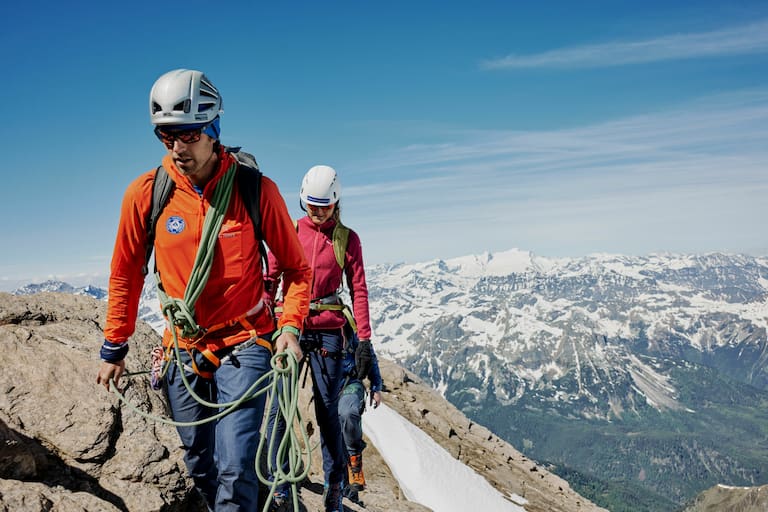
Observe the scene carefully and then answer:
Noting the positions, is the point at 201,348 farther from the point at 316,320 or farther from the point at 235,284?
the point at 316,320

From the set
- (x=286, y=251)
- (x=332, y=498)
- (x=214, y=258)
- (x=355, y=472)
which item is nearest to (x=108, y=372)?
(x=214, y=258)

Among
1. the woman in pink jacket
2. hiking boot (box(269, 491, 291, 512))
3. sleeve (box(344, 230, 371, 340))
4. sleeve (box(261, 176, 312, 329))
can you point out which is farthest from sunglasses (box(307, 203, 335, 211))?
hiking boot (box(269, 491, 291, 512))

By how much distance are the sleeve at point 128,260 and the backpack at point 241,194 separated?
2.2 inches

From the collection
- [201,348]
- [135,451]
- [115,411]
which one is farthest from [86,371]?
[201,348]

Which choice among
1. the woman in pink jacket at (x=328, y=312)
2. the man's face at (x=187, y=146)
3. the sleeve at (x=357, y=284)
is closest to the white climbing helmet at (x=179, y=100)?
the man's face at (x=187, y=146)

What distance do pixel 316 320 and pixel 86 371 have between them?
3.86m

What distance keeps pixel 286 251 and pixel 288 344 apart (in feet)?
3.32

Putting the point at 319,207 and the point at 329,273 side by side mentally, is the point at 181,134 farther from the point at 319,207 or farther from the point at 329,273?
the point at 329,273

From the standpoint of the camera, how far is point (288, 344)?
5.58m

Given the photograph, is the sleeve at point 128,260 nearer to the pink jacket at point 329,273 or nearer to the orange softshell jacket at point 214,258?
the orange softshell jacket at point 214,258

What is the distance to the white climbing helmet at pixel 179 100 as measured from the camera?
16.8ft

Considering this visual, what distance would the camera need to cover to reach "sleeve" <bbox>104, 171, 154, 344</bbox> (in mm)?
5414

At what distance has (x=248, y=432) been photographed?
5359mm

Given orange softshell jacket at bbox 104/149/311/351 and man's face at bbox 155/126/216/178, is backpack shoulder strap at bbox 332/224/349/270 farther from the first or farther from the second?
man's face at bbox 155/126/216/178
